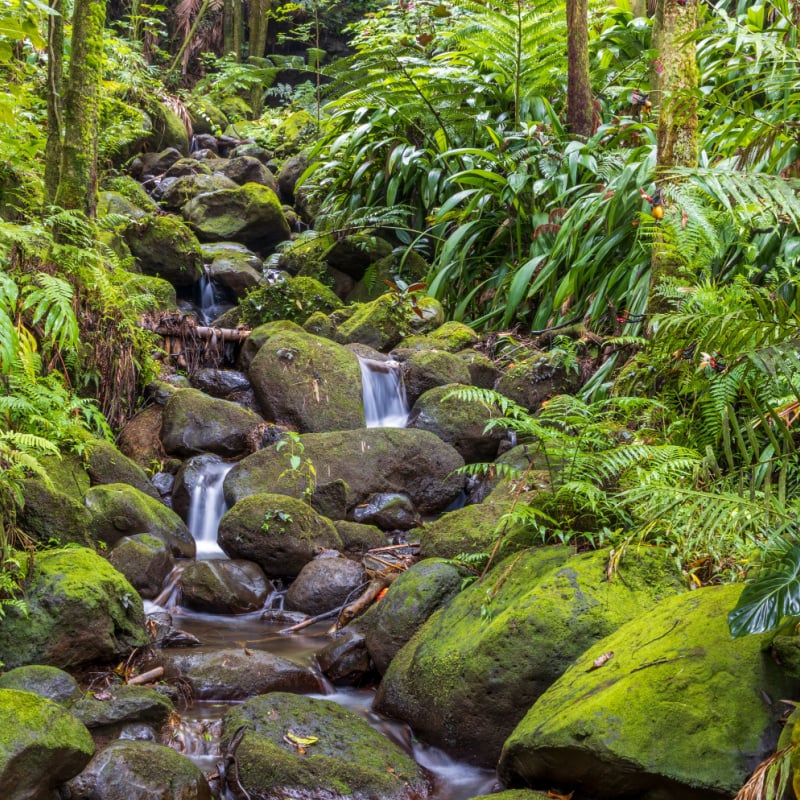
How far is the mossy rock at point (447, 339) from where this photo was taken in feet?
24.7

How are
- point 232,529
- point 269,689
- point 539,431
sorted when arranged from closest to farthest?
point 539,431
point 269,689
point 232,529

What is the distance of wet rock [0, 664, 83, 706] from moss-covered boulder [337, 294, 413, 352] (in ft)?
16.5

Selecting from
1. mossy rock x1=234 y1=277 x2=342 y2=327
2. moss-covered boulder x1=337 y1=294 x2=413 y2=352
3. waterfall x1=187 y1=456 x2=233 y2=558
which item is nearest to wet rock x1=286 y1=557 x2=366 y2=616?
waterfall x1=187 y1=456 x2=233 y2=558

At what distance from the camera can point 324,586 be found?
15.4 feet

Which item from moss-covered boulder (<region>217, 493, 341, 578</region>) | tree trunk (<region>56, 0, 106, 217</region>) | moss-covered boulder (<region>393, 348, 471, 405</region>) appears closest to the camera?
moss-covered boulder (<region>217, 493, 341, 578</region>)

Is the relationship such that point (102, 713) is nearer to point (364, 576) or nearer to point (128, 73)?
point (364, 576)

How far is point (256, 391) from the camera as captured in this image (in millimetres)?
7004

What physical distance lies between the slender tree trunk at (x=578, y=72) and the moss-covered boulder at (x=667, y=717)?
6.26 meters

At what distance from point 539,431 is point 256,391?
417cm

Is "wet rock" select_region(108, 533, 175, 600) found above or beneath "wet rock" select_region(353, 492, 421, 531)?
above

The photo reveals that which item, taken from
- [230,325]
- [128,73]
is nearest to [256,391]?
[230,325]

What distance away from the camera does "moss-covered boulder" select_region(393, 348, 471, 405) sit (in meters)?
7.10

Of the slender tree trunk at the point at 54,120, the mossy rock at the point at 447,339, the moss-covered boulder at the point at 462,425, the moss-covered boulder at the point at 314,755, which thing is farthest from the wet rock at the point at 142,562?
the mossy rock at the point at 447,339

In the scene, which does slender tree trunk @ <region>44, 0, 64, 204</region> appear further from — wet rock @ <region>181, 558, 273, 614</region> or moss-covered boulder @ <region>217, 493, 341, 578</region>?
wet rock @ <region>181, 558, 273, 614</region>
